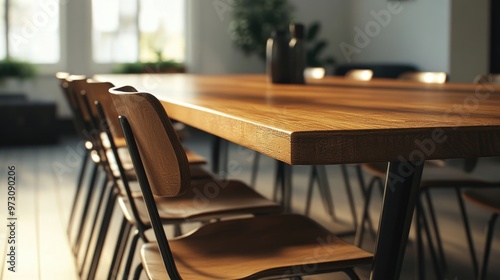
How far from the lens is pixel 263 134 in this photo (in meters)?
1.12

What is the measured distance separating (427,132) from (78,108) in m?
1.99

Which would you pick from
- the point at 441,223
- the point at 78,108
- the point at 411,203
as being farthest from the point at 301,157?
the point at 441,223

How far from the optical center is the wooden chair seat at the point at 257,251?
1.34 meters

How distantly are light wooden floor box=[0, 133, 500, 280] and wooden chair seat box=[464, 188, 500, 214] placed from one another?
0.62m

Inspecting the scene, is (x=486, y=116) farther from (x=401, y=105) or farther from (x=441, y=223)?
(x=441, y=223)

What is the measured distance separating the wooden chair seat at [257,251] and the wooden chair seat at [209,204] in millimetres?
112

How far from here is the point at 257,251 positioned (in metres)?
1.47

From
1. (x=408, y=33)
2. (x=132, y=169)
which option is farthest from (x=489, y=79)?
(x=408, y=33)

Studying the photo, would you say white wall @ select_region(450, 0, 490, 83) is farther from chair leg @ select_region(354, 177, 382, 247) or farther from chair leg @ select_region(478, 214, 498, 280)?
chair leg @ select_region(478, 214, 498, 280)

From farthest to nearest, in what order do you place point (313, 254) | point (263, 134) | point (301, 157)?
1. point (313, 254)
2. point (263, 134)
3. point (301, 157)

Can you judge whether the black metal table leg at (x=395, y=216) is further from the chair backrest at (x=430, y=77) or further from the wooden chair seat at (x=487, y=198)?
the chair backrest at (x=430, y=77)

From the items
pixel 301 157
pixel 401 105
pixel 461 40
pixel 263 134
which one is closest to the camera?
pixel 301 157

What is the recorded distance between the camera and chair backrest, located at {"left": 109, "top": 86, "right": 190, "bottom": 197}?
117cm

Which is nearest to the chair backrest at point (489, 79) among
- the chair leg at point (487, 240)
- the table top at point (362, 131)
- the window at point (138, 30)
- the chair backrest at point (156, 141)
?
the chair leg at point (487, 240)
